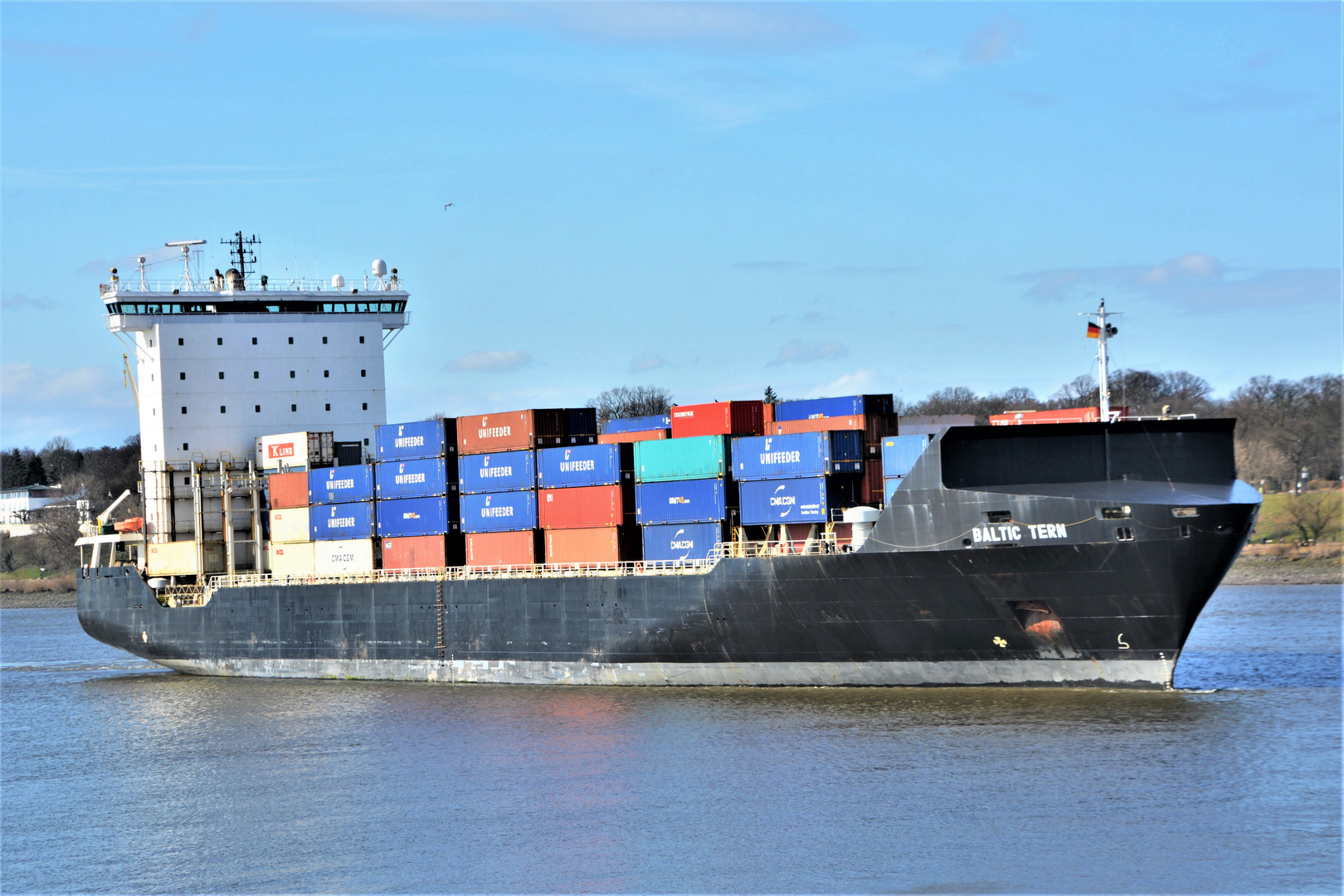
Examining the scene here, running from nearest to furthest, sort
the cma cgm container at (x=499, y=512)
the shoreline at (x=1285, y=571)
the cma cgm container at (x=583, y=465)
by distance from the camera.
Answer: the cma cgm container at (x=583, y=465), the cma cgm container at (x=499, y=512), the shoreline at (x=1285, y=571)

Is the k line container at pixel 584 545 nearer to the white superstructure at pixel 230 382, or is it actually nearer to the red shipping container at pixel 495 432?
the red shipping container at pixel 495 432

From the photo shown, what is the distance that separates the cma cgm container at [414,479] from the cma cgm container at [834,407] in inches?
367

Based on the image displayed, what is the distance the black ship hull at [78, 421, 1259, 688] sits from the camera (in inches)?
967

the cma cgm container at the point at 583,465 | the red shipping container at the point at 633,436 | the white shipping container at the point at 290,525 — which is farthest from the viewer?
the white shipping container at the point at 290,525

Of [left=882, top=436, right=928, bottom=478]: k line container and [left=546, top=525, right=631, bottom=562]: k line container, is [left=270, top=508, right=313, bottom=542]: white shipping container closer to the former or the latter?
[left=546, top=525, right=631, bottom=562]: k line container

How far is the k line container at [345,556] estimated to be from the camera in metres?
37.0

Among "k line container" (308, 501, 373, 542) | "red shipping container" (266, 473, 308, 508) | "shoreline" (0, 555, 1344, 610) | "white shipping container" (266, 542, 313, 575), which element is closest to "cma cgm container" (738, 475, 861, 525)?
"k line container" (308, 501, 373, 542)

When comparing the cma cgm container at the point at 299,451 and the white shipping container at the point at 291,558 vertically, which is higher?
the cma cgm container at the point at 299,451

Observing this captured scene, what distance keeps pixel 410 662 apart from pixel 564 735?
10.4 meters

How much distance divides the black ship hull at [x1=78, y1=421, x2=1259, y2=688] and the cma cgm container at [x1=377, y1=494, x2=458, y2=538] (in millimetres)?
1686

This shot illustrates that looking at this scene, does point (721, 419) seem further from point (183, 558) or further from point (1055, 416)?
point (183, 558)

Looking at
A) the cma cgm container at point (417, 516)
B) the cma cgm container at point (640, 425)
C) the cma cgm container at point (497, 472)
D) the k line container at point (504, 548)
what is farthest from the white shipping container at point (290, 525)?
the cma cgm container at point (640, 425)

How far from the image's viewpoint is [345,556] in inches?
1483

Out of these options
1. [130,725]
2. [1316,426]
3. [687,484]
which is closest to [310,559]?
[130,725]
